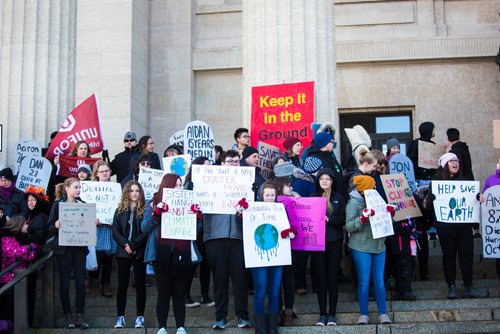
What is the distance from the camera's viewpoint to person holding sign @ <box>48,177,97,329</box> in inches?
448

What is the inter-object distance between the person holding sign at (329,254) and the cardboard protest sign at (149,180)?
2.72 m

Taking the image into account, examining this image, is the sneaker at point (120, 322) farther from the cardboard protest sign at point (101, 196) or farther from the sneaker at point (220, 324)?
the cardboard protest sign at point (101, 196)

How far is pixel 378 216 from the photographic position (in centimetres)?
1086

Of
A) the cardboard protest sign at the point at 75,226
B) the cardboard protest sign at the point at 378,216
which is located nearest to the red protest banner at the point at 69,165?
the cardboard protest sign at the point at 75,226

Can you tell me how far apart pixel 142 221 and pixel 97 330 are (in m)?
1.54

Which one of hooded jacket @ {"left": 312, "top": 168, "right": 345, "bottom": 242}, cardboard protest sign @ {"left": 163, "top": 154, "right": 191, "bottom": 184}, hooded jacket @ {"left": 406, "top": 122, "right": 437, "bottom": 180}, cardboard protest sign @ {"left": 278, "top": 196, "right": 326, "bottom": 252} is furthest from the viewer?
hooded jacket @ {"left": 406, "top": 122, "right": 437, "bottom": 180}

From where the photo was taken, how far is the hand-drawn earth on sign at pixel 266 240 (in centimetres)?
1062

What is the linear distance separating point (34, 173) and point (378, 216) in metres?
5.90

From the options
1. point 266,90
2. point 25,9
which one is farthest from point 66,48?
point 266,90

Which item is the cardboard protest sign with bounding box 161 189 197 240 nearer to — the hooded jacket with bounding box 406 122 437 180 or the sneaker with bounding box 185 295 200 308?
the sneaker with bounding box 185 295 200 308

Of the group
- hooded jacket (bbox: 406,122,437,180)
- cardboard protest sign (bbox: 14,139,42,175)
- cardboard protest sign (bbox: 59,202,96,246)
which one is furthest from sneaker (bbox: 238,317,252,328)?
cardboard protest sign (bbox: 14,139,42,175)

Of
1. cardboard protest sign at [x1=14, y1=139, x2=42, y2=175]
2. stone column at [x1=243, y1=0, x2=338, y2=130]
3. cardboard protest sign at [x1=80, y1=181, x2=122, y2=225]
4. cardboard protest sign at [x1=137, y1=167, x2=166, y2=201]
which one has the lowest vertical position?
cardboard protest sign at [x1=80, y1=181, x2=122, y2=225]

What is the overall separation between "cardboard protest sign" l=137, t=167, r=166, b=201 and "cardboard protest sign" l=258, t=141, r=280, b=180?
1532 millimetres

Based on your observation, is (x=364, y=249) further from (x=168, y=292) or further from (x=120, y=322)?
(x=120, y=322)
